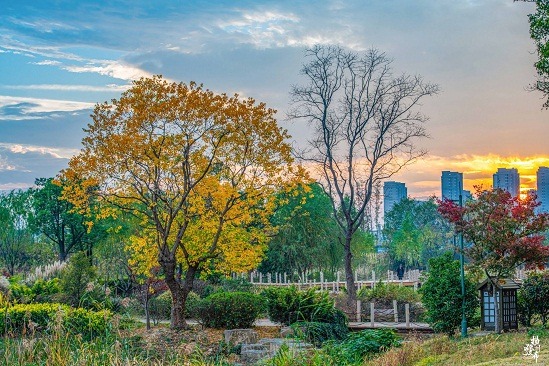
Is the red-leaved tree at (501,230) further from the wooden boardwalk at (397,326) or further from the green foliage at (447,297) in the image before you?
the wooden boardwalk at (397,326)

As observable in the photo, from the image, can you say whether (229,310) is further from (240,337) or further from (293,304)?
(240,337)

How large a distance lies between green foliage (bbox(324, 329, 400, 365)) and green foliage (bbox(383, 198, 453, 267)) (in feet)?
99.1

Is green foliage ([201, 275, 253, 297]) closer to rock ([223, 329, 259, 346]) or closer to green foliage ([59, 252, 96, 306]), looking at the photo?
green foliage ([59, 252, 96, 306])

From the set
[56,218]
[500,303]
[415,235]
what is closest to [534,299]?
[500,303]

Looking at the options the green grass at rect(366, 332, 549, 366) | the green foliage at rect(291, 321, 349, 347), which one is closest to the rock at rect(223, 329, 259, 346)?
the green foliage at rect(291, 321, 349, 347)

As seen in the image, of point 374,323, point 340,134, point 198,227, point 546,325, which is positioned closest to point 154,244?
point 198,227

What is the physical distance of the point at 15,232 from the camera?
4062cm

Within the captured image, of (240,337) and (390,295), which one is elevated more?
(390,295)

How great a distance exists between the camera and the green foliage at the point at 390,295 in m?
24.4

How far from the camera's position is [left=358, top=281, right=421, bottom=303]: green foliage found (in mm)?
24391

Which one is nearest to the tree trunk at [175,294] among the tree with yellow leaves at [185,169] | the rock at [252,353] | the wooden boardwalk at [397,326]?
the tree with yellow leaves at [185,169]

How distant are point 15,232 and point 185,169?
25.9 m

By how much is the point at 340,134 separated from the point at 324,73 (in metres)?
2.45

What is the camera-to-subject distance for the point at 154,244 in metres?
20.3
